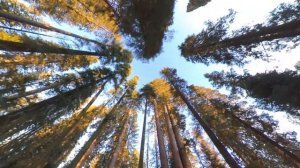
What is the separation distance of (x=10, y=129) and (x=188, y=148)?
712 centimetres

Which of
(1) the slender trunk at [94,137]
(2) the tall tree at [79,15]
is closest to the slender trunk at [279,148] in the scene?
(1) the slender trunk at [94,137]

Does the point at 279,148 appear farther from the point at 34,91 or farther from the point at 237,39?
the point at 34,91

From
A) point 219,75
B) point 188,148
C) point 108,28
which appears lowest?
point 188,148

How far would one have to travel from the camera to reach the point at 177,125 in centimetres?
1409

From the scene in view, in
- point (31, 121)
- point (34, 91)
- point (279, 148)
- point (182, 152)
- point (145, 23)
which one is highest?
point (145, 23)

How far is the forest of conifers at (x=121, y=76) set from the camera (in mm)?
9664

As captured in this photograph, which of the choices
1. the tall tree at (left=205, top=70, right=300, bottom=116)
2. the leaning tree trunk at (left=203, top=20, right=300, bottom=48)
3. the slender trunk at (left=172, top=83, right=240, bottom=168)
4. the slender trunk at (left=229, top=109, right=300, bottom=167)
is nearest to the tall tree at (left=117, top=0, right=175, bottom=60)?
the leaning tree trunk at (left=203, top=20, right=300, bottom=48)

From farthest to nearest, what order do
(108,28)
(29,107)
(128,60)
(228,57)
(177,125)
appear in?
(128,60)
(108,28)
(177,125)
(228,57)
(29,107)

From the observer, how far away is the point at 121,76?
17.6 meters

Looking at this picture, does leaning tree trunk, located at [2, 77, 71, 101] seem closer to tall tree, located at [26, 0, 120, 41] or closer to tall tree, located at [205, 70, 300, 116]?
tall tree, located at [26, 0, 120, 41]

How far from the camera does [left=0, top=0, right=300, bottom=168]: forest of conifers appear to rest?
966 centimetres

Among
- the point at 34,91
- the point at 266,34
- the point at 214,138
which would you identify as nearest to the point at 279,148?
the point at 214,138

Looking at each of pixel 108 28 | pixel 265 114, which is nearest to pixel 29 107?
pixel 108 28

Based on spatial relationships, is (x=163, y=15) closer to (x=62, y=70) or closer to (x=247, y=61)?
(x=247, y=61)
